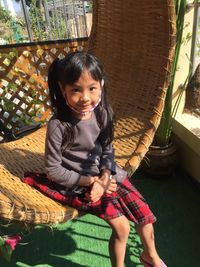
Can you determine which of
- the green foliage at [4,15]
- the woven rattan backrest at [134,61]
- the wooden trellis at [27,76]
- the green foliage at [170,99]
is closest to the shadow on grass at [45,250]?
the woven rattan backrest at [134,61]

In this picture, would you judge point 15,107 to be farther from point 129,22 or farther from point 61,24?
point 61,24

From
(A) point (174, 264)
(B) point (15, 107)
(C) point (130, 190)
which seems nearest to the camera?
(C) point (130, 190)

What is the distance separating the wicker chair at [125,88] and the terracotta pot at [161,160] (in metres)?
0.48

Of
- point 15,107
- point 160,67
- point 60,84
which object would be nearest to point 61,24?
point 15,107

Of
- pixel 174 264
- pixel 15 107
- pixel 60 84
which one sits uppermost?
pixel 60 84

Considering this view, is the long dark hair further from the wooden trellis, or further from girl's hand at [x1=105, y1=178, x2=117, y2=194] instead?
the wooden trellis

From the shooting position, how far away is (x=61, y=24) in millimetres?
5035

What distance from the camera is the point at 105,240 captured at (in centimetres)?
180

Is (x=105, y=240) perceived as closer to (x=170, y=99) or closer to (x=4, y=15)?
(x=170, y=99)

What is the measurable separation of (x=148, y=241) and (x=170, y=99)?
1.02 meters

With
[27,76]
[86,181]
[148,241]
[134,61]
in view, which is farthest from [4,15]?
[148,241]

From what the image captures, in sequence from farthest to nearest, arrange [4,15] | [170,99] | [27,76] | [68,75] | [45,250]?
[4,15] → [27,76] → [170,99] → [45,250] → [68,75]

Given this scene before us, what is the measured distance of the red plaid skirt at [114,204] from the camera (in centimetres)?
131

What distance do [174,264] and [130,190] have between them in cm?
50
